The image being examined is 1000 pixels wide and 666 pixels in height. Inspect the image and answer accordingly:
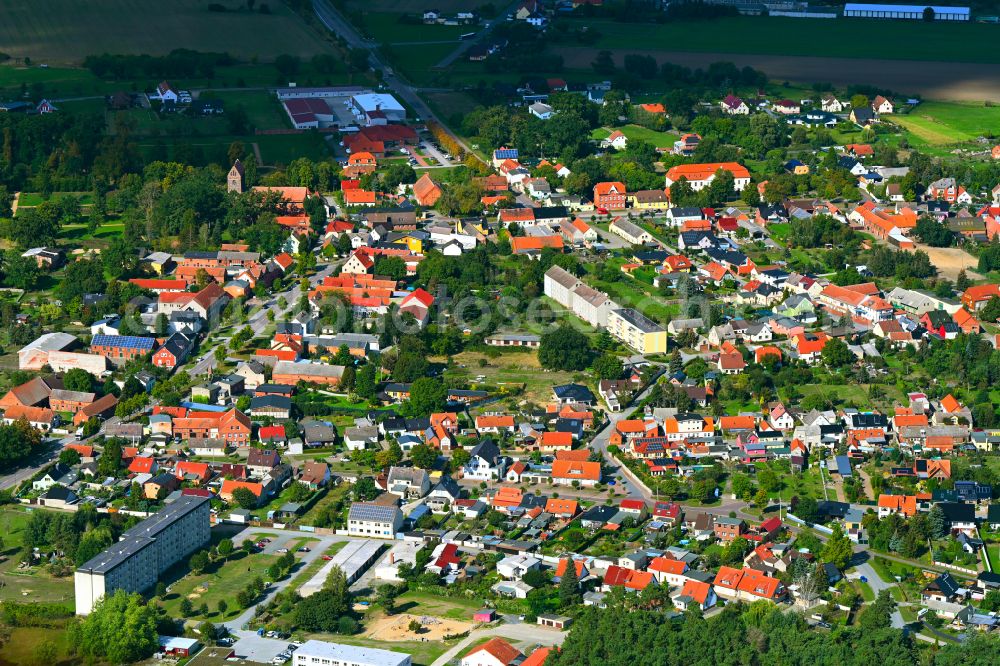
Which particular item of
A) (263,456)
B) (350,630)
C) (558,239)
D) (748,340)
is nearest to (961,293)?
(748,340)

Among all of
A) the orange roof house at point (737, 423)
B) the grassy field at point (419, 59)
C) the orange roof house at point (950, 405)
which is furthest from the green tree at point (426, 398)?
the grassy field at point (419, 59)

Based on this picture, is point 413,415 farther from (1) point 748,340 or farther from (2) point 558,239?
(2) point 558,239

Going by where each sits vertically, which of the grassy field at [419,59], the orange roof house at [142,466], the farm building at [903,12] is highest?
the farm building at [903,12]

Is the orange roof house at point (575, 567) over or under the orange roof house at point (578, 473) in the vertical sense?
under

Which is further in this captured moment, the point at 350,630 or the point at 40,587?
the point at 40,587

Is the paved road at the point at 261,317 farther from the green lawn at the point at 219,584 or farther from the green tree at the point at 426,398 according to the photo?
the green lawn at the point at 219,584

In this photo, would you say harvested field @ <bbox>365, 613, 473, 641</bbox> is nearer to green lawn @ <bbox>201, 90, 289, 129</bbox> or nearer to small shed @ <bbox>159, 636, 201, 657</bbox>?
small shed @ <bbox>159, 636, 201, 657</bbox>
